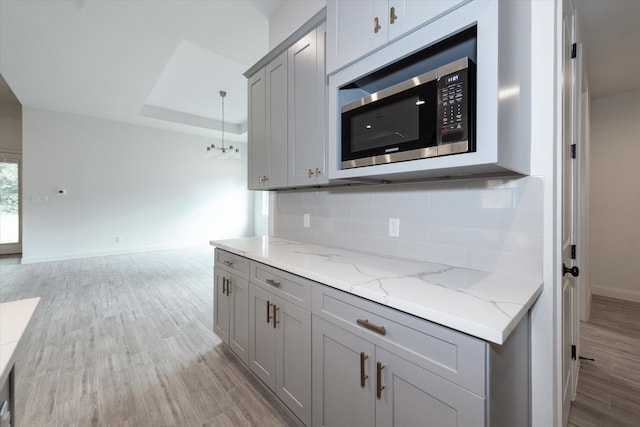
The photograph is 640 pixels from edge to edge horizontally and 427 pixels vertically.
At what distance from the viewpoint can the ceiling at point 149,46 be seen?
248 cm

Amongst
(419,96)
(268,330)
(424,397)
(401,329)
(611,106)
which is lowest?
(268,330)

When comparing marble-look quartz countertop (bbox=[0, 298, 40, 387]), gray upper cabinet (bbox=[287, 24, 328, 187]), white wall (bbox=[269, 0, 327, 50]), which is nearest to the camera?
marble-look quartz countertop (bbox=[0, 298, 40, 387])

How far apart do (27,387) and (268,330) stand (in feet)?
5.45

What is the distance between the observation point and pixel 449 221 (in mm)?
1462

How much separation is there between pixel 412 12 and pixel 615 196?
4051mm

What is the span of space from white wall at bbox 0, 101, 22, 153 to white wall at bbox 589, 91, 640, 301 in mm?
10440

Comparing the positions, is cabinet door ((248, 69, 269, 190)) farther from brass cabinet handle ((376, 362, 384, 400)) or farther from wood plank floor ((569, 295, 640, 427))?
wood plank floor ((569, 295, 640, 427))

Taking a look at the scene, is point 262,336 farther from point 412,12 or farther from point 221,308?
point 412,12

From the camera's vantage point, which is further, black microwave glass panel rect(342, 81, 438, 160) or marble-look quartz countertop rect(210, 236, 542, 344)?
black microwave glass panel rect(342, 81, 438, 160)

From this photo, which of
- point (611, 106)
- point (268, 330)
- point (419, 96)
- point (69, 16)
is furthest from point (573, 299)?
point (69, 16)

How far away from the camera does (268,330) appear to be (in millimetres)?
1664

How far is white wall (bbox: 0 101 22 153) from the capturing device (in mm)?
5938

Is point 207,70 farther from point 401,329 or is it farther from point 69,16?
point 401,329

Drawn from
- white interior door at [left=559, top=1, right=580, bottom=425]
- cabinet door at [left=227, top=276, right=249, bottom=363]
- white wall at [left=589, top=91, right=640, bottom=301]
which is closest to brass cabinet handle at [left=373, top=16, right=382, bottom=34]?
white interior door at [left=559, top=1, right=580, bottom=425]
